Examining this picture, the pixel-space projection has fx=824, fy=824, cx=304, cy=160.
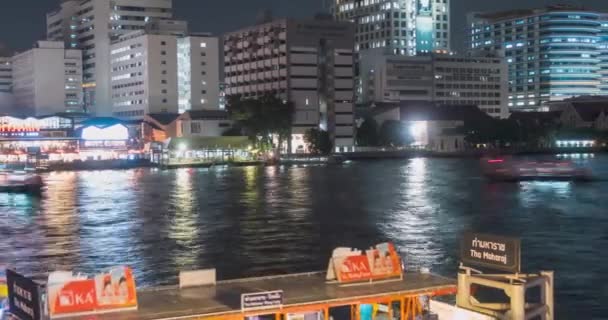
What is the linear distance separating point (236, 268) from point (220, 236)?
29.9ft

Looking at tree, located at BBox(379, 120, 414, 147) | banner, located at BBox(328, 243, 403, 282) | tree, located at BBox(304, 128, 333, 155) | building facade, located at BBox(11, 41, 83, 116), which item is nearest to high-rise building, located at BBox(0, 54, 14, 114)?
building facade, located at BBox(11, 41, 83, 116)

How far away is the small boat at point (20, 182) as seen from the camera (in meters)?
69.6

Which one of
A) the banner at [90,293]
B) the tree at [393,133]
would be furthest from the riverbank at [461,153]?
the banner at [90,293]

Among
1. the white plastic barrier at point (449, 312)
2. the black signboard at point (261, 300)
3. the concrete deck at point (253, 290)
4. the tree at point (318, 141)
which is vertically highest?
the tree at point (318, 141)

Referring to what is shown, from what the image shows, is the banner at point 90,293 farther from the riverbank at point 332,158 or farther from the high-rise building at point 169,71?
the high-rise building at point 169,71

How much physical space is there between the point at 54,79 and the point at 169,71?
113ft

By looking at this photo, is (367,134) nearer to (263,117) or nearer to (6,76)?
(263,117)

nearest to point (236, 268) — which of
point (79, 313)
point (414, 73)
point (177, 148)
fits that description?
point (79, 313)

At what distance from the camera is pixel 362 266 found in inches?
430

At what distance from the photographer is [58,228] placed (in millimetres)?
39000

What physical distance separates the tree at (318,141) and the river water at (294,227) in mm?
54100

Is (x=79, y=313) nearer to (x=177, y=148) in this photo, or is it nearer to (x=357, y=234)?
(x=357, y=234)

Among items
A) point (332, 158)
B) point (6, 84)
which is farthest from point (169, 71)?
point (6, 84)

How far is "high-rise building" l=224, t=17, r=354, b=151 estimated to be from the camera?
132875 millimetres
